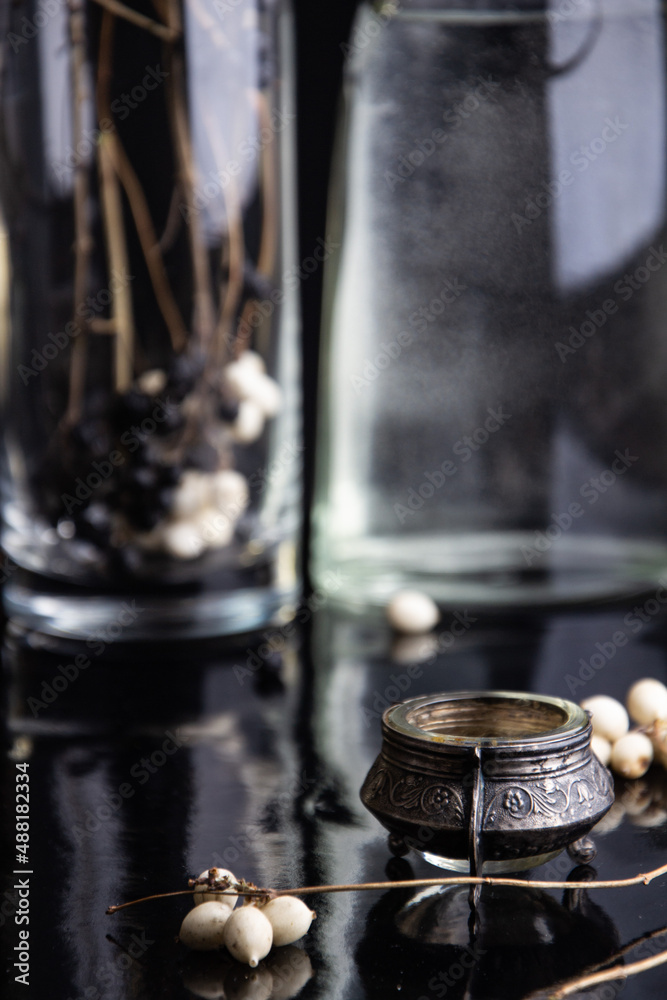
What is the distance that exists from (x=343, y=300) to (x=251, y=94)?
185 mm

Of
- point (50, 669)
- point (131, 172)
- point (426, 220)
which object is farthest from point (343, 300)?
point (50, 669)

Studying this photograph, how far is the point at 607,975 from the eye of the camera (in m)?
0.36

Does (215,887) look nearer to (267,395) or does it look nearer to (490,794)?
(490,794)

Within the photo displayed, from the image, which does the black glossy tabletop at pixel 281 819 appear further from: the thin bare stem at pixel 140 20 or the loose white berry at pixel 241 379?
the thin bare stem at pixel 140 20

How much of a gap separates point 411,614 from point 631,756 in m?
0.32

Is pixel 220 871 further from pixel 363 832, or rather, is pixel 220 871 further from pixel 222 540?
pixel 222 540

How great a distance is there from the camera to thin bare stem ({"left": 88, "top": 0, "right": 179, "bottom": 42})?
2.55ft

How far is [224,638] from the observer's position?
84cm

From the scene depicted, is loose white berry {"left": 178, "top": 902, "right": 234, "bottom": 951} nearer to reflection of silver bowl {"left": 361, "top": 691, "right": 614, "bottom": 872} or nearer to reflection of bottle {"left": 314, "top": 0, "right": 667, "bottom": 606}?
reflection of silver bowl {"left": 361, "top": 691, "right": 614, "bottom": 872}

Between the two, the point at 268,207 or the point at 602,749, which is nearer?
the point at 602,749

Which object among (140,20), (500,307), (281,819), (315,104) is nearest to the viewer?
(281,819)

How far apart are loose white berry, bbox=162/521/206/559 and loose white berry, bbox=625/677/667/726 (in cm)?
34

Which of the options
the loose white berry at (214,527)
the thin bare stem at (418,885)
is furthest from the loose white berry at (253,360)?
the thin bare stem at (418,885)

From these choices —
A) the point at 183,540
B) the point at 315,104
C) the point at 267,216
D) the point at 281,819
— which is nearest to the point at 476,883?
the point at 281,819
